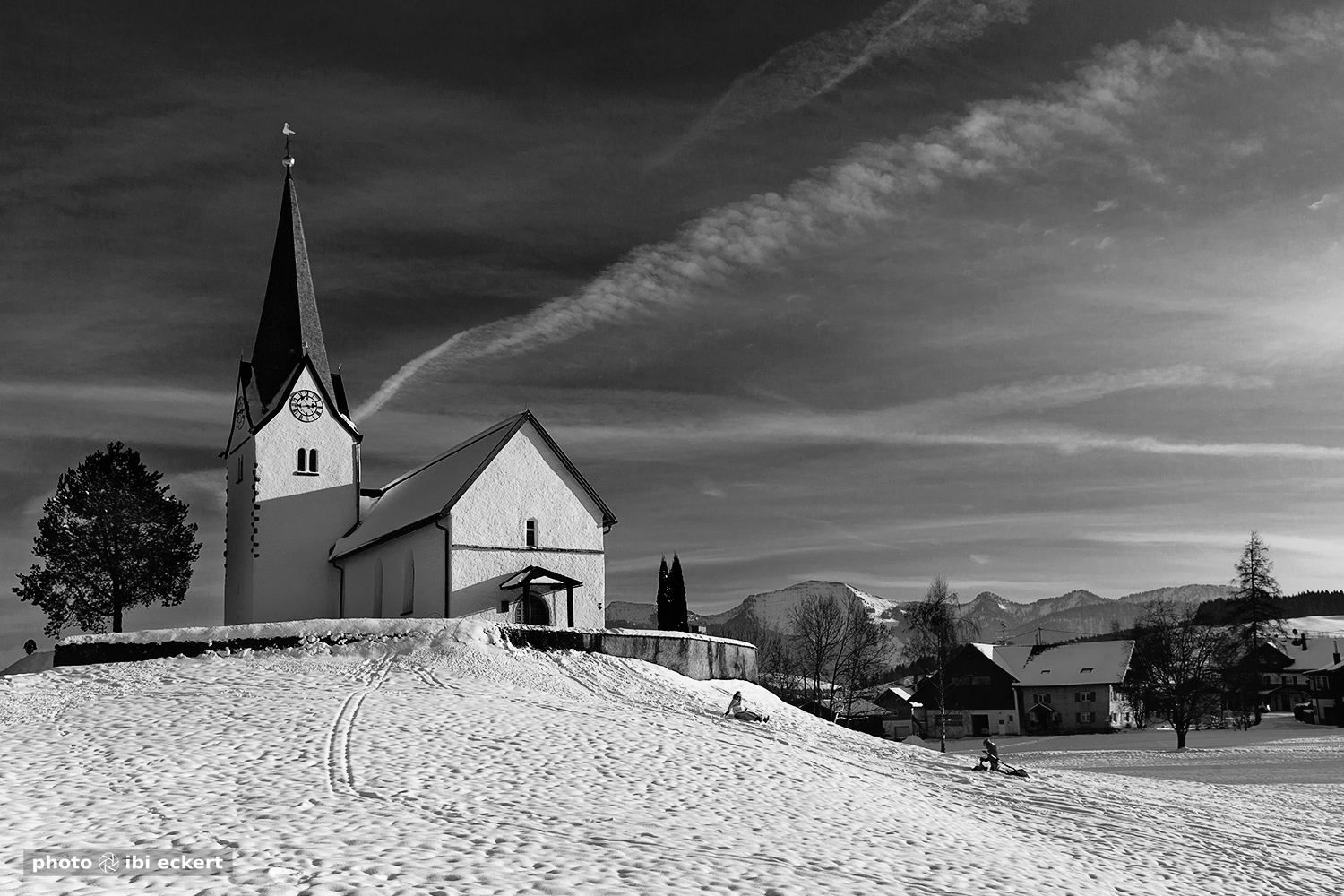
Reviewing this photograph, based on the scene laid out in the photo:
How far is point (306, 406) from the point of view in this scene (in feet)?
148

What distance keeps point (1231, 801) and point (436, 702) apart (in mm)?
18948

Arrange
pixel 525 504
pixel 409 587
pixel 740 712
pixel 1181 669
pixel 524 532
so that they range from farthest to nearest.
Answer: pixel 1181 669
pixel 525 504
pixel 524 532
pixel 409 587
pixel 740 712

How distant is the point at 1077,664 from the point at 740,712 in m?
64.5

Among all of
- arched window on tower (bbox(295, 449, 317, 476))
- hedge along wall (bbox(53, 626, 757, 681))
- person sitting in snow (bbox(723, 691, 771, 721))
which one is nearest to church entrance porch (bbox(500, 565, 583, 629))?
hedge along wall (bbox(53, 626, 757, 681))

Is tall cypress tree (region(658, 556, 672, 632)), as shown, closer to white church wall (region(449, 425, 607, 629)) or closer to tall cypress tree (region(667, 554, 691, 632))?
tall cypress tree (region(667, 554, 691, 632))

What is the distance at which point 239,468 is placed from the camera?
46.8 metres

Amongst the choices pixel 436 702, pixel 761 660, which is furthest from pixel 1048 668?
pixel 436 702

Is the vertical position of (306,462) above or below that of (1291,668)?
above

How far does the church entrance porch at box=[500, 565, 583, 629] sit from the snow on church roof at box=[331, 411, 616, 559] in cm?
339

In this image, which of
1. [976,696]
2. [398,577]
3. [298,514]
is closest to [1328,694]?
[976,696]

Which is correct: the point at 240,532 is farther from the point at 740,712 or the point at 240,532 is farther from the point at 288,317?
the point at 740,712

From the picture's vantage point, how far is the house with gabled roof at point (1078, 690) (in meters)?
81.4

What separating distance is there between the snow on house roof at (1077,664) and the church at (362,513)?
54.4 m

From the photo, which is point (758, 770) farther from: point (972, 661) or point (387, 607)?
point (972, 661)
